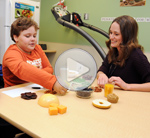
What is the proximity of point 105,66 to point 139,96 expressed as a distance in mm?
502

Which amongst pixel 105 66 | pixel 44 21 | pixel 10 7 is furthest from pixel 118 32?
pixel 44 21

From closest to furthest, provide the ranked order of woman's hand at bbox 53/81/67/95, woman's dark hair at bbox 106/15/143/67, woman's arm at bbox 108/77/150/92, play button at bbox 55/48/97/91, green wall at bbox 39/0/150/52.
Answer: play button at bbox 55/48/97/91 < woman's hand at bbox 53/81/67/95 < woman's arm at bbox 108/77/150/92 < woman's dark hair at bbox 106/15/143/67 < green wall at bbox 39/0/150/52

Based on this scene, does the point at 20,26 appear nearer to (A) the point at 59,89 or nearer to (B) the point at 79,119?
(A) the point at 59,89

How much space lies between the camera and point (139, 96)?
3.41ft

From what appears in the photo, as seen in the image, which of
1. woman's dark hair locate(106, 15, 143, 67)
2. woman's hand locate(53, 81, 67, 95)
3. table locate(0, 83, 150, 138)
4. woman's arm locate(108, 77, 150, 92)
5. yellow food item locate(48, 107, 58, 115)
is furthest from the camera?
woman's dark hair locate(106, 15, 143, 67)

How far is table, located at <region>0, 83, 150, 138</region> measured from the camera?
0.58 meters

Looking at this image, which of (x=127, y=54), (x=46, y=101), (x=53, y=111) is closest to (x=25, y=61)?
(x=46, y=101)

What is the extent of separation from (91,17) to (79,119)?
247 centimetres

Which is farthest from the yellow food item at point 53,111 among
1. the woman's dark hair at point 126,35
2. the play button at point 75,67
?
the woman's dark hair at point 126,35

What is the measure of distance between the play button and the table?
0.39 ft

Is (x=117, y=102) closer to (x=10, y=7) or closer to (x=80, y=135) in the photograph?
(x=80, y=135)

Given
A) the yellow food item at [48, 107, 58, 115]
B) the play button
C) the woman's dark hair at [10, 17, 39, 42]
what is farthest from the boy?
the yellow food item at [48, 107, 58, 115]

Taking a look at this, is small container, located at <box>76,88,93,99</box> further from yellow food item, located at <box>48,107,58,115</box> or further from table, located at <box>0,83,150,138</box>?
yellow food item, located at <box>48,107,58,115</box>

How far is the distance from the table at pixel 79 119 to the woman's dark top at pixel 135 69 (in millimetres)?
361
